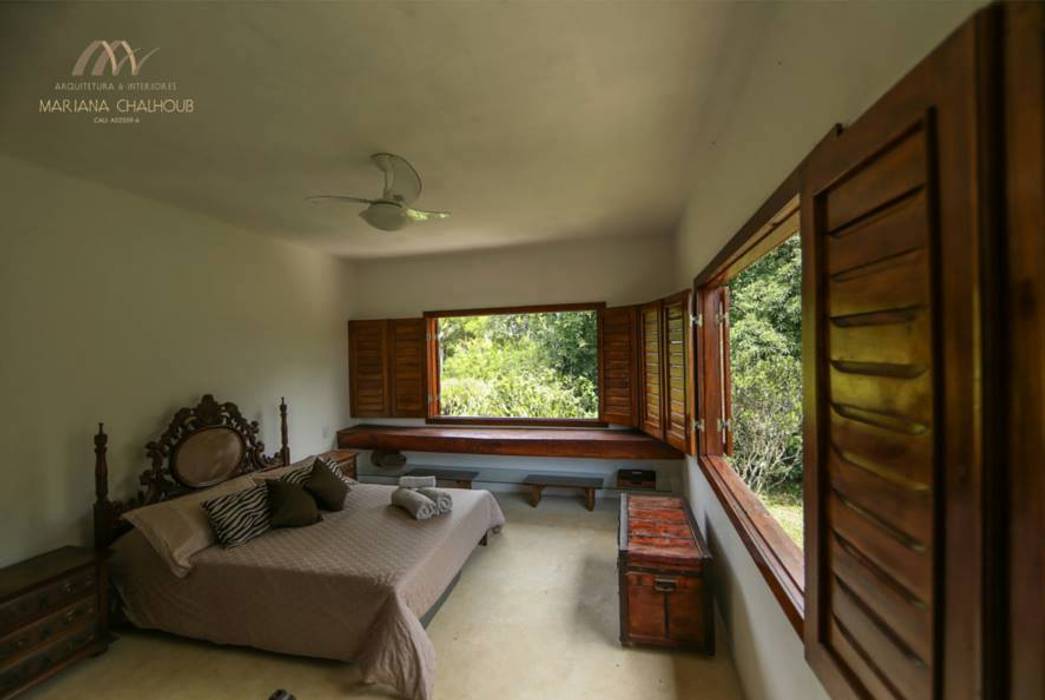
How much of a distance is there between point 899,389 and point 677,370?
2302mm

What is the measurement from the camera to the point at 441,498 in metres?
2.68

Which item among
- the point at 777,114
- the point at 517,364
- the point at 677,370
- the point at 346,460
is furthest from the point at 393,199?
the point at 517,364

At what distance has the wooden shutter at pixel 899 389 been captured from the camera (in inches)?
18.6

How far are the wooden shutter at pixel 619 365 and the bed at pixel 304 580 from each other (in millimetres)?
1864

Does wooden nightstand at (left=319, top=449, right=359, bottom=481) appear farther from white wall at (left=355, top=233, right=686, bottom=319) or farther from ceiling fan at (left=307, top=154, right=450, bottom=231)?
ceiling fan at (left=307, top=154, right=450, bottom=231)

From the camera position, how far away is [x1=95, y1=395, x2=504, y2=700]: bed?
181 centimetres

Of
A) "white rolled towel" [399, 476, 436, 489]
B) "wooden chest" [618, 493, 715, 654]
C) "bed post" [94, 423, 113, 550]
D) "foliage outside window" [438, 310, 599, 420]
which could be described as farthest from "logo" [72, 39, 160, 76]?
"foliage outside window" [438, 310, 599, 420]

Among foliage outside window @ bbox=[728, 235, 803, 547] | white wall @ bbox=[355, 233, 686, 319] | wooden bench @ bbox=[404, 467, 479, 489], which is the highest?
white wall @ bbox=[355, 233, 686, 319]

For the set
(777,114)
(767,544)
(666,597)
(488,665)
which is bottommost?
(488,665)

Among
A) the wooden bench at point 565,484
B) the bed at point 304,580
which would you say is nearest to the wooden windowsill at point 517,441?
the wooden bench at point 565,484

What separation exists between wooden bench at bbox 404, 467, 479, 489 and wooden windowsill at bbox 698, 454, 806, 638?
261 cm

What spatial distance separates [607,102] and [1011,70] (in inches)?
59.4

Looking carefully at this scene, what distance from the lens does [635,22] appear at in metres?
1.28

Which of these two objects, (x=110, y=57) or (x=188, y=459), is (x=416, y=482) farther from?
(x=110, y=57)
